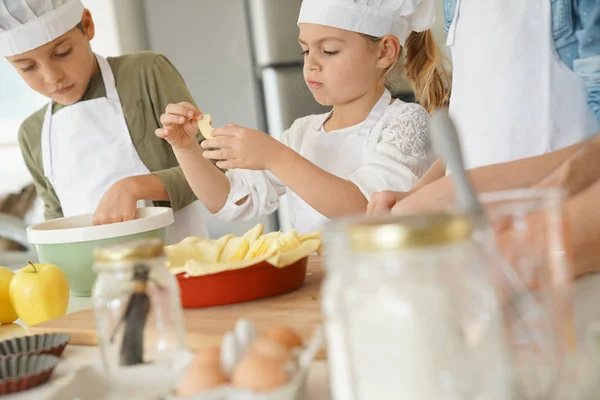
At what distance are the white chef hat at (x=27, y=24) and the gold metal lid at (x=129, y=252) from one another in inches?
41.1

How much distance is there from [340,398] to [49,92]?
1267 mm

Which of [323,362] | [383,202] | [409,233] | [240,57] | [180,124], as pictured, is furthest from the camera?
[240,57]

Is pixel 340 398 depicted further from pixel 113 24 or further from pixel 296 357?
pixel 113 24

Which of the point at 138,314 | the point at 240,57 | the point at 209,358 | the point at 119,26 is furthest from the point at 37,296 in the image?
the point at 119,26

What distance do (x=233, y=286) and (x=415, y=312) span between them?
47 cm

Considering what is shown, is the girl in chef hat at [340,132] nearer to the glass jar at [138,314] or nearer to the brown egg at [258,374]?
the glass jar at [138,314]

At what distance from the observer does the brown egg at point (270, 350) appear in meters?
0.41

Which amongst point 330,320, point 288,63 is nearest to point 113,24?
point 288,63

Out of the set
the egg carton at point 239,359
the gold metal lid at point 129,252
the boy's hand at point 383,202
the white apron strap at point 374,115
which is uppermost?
the white apron strap at point 374,115

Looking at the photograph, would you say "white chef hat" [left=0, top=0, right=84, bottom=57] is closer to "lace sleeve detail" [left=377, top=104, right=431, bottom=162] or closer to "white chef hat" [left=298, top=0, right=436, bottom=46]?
"white chef hat" [left=298, top=0, right=436, bottom=46]

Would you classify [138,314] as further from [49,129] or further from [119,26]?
[119,26]

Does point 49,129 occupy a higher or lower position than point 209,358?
higher

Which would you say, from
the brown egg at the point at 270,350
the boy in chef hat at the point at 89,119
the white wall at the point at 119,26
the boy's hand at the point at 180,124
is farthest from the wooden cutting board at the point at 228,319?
the white wall at the point at 119,26

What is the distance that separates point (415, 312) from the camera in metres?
0.35
